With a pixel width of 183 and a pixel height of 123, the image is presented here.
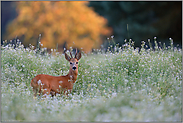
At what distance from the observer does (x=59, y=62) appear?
7207 mm

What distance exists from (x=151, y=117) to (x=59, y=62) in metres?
4.34

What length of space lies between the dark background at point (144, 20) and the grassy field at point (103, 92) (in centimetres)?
667

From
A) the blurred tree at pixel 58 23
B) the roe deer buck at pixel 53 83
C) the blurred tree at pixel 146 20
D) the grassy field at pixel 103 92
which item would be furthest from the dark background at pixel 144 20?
the roe deer buck at pixel 53 83

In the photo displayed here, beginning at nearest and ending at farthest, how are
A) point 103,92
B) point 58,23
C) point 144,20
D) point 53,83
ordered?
point 103,92 < point 53,83 < point 58,23 < point 144,20

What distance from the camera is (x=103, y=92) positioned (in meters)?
4.73

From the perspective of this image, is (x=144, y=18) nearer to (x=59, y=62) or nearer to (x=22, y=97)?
(x=59, y=62)

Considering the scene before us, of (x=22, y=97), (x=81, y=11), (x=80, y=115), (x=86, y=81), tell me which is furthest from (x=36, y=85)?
(x=81, y=11)

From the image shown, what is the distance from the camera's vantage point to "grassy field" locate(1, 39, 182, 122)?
3.50 meters

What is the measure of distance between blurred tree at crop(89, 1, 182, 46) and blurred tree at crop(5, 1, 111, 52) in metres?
1.81

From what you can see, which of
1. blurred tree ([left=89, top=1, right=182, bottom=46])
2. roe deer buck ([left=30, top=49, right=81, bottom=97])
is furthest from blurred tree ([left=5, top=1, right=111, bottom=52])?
roe deer buck ([left=30, top=49, right=81, bottom=97])

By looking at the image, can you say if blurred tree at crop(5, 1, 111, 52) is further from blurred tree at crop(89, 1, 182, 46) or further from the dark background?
blurred tree at crop(89, 1, 182, 46)

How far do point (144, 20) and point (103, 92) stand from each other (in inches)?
413

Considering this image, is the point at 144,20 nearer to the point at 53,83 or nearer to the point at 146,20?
the point at 146,20

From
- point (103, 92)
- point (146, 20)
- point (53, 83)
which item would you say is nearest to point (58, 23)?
point (146, 20)
